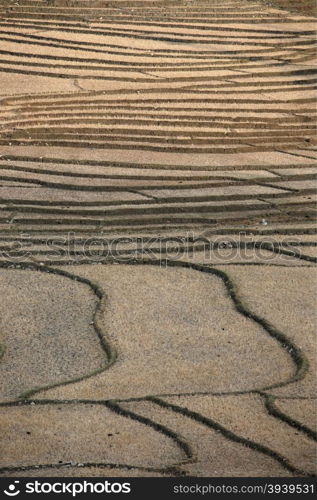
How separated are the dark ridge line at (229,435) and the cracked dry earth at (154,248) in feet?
0.04

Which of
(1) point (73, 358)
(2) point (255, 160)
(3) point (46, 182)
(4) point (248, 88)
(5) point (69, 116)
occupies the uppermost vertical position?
(4) point (248, 88)

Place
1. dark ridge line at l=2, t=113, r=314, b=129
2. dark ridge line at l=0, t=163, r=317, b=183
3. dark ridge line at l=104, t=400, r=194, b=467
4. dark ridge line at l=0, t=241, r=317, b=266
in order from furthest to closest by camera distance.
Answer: dark ridge line at l=2, t=113, r=314, b=129, dark ridge line at l=0, t=163, r=317, b=183, dark ridge line at l=0, t=241, r=317, b=266, dark ridge line at l=104, t=400, r=194, b=467

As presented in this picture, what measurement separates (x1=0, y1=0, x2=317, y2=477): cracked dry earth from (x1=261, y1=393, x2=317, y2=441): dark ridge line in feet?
0.04

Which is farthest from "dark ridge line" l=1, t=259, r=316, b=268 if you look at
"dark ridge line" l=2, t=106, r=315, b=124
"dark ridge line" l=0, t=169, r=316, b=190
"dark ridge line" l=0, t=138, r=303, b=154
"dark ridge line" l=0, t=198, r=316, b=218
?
"dark ridge line" l=2, t=106, r=315, b=124

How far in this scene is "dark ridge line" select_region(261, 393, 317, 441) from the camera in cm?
594

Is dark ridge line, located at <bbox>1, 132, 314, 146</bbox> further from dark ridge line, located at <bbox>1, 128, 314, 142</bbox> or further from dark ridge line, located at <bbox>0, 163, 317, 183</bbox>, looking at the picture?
dark ridge line, located at <bbox>0, 163, 317, 183</bbox>

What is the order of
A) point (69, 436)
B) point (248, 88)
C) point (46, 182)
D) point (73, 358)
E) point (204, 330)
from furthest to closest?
1. point (248, 88)
2. point (46, 182)
3. point (204, 330)
4. point (73, 358)
5. point (69, 436)

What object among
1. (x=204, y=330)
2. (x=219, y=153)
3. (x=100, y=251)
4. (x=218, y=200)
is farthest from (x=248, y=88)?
(x=204, y=330)

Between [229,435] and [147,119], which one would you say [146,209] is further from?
[229,435]

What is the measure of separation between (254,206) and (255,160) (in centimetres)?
216

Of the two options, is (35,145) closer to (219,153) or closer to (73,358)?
(219,153)

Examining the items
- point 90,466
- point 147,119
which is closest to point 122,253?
point 90,466

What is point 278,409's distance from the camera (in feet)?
20.4

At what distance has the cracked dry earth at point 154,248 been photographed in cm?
590
